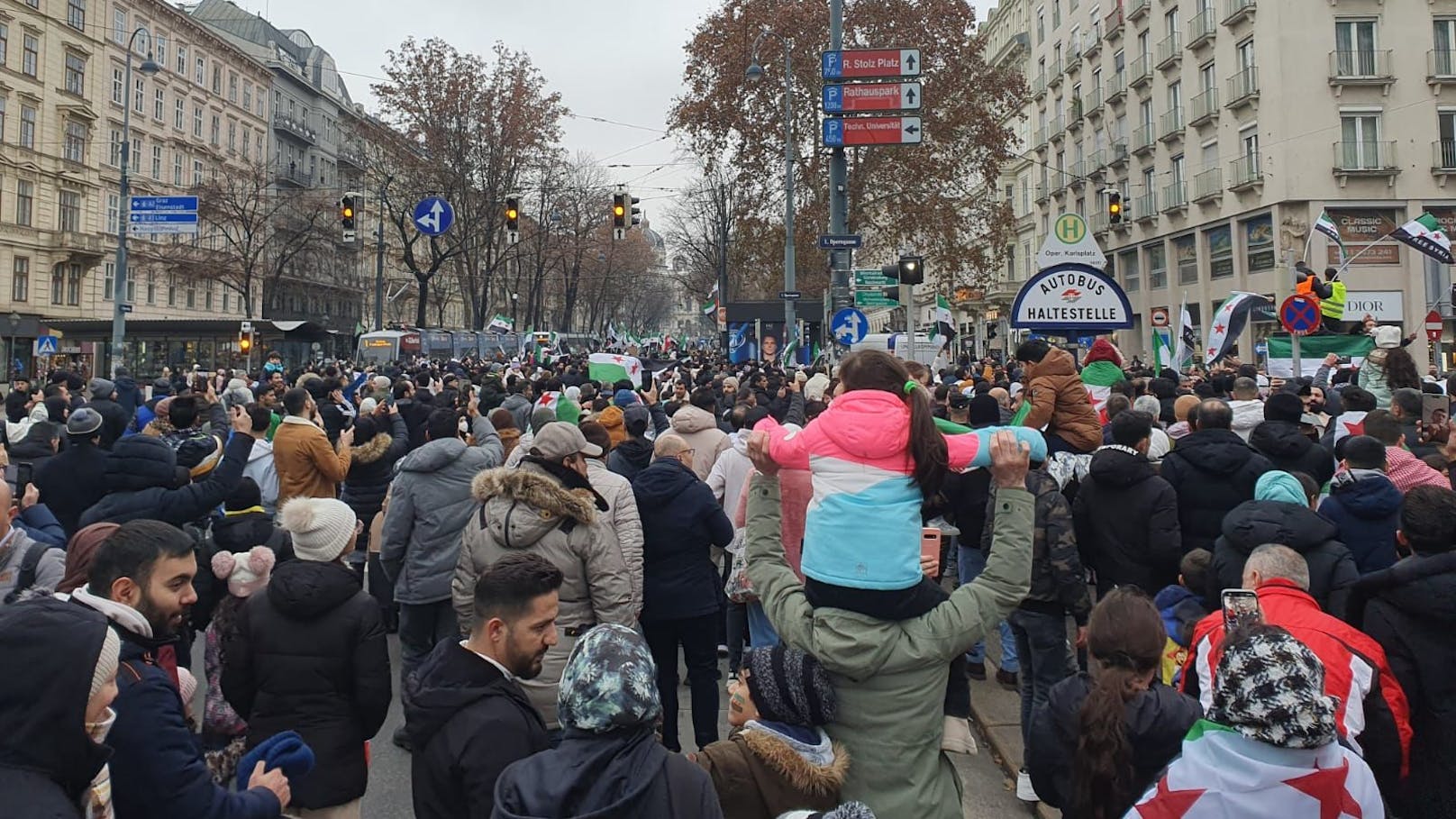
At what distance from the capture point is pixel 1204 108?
35.2 m

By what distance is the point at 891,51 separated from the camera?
1585 cm

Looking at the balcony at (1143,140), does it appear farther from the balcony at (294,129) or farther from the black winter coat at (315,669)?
the balcony at (294,129)

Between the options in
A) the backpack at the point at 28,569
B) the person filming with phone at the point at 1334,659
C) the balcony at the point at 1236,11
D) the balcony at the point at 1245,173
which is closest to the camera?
the person filming with phone at the point at 1334,659

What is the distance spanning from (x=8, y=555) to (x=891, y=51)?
14.8 meters

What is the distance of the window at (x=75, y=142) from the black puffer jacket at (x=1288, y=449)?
53400 millimetres

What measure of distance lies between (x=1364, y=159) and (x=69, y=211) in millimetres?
54920

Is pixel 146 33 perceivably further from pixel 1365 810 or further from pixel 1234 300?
pixel 1365 810

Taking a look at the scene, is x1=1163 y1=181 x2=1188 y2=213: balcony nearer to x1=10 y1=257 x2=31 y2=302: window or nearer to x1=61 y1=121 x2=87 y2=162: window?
x1=10 y1=257 x2=31 y2=302: window

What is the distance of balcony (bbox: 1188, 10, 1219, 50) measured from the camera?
34.3 m

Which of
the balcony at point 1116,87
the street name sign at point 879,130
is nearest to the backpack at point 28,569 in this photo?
the street name sign at point 879,130

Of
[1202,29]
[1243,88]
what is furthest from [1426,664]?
[1202,29]

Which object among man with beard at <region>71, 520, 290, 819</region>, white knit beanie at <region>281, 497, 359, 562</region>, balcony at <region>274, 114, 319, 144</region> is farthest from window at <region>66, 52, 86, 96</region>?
man with beard at <region>71, 520, 290, 819</region>

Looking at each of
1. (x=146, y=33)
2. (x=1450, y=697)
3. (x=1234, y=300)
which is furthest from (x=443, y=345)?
(x=1450, y=697)

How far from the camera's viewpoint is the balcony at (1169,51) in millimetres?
36812
